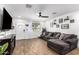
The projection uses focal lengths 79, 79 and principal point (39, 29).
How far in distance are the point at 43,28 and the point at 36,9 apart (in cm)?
41

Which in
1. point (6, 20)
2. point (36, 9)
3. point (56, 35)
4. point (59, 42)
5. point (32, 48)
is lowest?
point (32, 48)

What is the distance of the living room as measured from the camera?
148 centimetres

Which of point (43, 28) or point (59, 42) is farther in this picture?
point (43, 28)

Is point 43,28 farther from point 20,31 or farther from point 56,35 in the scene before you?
point 20,31

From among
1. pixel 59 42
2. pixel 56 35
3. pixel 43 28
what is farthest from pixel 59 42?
pixel 43 28

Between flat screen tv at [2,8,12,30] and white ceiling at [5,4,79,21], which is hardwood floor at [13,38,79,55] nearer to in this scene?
flat screen tv at [2,8,12,30]

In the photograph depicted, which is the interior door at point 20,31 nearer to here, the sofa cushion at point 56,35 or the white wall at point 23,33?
the white wall at point 23,33

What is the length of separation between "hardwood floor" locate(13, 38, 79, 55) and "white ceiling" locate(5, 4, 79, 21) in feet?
1.65

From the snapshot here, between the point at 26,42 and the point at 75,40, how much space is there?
0.96 meters

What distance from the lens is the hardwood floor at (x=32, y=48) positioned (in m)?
1.48

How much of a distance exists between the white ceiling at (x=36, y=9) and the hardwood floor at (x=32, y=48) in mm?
502

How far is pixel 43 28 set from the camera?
1.63m
